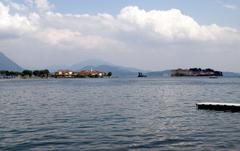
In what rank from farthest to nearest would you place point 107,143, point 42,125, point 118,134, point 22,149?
point 42,125 < point 118,134 < point 107,143 < point 22,149

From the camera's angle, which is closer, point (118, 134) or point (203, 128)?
point (118, 134)

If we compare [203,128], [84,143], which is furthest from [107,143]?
[203,128]

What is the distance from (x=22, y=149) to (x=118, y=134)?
10.0 m

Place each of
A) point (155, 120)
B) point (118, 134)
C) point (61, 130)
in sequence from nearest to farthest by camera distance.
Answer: point (118, 134)
point (61, 130)
point (155, 120)

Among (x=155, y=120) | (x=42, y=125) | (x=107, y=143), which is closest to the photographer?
(x=107, y=143)

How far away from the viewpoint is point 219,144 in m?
32.9

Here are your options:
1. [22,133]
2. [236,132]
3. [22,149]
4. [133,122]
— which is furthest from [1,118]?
[236,132]

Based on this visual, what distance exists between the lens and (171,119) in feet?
165

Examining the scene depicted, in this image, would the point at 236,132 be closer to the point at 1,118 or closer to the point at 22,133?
the point at 22,133

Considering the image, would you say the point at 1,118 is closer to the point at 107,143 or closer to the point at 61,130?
the point at 61,130

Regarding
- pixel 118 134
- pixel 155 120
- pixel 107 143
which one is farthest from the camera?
pixel 155 120

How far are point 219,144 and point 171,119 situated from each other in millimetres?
17466

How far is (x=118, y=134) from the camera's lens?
124 feet

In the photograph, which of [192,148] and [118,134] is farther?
[118,134]
